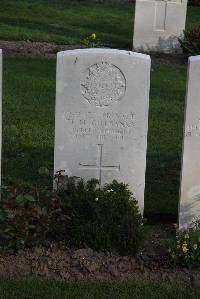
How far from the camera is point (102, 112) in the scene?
7117mm

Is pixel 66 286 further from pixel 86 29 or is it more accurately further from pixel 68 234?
pixel 86 29

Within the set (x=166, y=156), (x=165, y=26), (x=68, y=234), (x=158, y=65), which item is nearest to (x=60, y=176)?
(x=68, y=234)

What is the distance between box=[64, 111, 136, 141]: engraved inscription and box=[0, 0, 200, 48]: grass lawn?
9.25 metres

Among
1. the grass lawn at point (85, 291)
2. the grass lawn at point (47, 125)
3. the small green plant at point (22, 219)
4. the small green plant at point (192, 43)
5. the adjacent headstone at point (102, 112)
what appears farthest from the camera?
the small green plant at point (192, 43)

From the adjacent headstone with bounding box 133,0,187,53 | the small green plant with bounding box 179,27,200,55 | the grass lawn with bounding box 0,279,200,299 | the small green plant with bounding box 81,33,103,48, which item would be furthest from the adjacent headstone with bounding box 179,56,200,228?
the adjacent headstone with bounding box 133,0,187,53

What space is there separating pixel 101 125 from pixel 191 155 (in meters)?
0.86

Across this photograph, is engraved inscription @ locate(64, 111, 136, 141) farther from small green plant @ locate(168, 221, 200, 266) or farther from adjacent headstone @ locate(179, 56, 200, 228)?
small green plant @ locate(168, 221, 200, 266)

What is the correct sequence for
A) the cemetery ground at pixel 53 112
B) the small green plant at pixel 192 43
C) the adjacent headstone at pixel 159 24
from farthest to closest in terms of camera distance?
the adjacent headstone at pixel 159 24 → the small green plant at pixel 192 43 → the cemetery ground at pixel 53 112

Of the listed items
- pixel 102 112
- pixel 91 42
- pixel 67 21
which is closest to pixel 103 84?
pixel 102 112

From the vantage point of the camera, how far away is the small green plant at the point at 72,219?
6641 millimetres

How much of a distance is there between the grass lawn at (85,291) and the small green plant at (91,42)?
9.29 m

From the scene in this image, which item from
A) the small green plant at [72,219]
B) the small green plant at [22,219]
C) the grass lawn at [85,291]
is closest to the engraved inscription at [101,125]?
the small green plant at [72,219]

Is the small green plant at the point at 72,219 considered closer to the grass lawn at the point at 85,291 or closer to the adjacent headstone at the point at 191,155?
the grass lawn at the point at 85,291

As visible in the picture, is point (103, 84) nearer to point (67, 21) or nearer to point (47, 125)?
A: point (47, 125)
